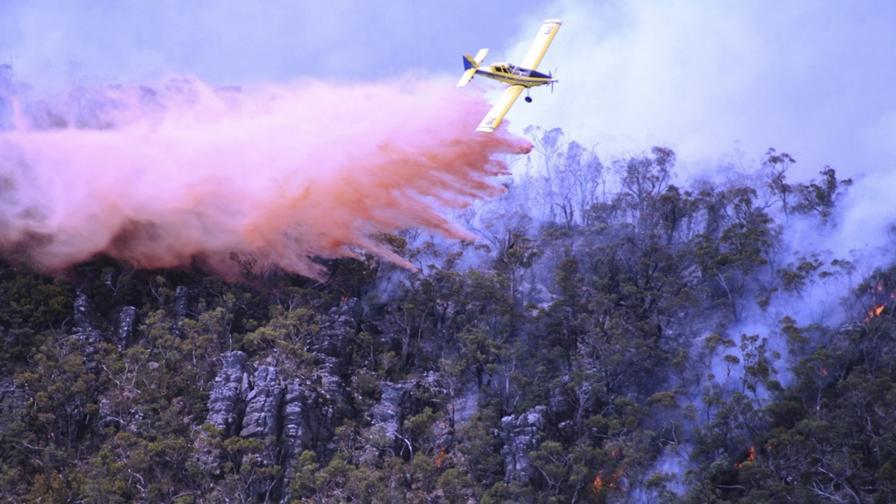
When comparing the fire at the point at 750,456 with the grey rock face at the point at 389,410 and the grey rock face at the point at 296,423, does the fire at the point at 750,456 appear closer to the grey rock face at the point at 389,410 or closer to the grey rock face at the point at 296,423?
the grey rock face at the point at 389,410

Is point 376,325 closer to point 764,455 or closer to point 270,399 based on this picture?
point 270,399

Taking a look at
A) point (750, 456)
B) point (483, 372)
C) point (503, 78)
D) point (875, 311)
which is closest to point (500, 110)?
point (503, 78)

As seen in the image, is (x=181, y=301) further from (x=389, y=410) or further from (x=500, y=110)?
(x=500, y=110)

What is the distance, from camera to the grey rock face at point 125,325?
2436 inches

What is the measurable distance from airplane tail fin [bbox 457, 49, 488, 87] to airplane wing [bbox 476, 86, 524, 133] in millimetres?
1435

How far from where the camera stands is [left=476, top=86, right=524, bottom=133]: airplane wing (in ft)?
182

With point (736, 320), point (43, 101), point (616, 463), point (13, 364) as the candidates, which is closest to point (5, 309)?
point (13, 364)

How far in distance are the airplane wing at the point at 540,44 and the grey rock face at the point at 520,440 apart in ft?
43.4

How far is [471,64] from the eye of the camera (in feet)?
186

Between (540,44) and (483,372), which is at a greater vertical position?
(540,44)

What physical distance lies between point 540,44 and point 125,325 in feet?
67.6

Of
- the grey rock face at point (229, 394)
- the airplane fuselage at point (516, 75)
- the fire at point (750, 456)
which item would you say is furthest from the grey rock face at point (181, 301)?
the fire at point (750, 456)

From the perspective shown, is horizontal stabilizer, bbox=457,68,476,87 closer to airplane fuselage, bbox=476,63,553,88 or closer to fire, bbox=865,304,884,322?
airplane fuselage, bbox=476,63,553,88

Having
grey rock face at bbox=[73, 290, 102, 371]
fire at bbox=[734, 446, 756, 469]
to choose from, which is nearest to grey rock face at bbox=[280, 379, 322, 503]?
grey rock face at bbox=[73, 290, 102, 371]
